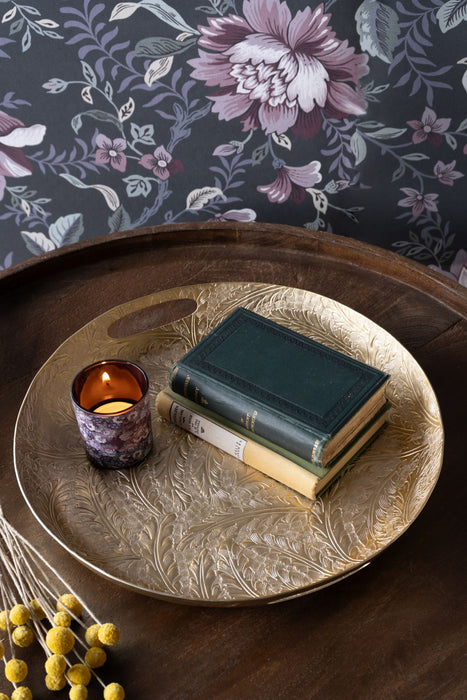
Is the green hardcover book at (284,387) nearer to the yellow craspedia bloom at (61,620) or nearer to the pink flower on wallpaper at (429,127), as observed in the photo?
the yellow craspedia bloom at (61,620)

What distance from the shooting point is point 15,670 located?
1.74ft

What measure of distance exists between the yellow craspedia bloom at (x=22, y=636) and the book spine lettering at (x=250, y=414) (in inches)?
10.0

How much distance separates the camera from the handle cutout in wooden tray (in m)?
0.83

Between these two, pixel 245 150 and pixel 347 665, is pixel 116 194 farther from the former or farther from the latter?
pixel 347 665

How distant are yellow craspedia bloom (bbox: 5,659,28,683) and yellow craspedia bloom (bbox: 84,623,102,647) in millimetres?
52

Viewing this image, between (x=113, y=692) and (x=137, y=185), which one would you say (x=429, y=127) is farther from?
(x=113, y=692)

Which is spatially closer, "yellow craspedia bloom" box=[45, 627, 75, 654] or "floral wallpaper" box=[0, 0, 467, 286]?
"yellow craspedia bloom" box=[45, 627, 75, 654]

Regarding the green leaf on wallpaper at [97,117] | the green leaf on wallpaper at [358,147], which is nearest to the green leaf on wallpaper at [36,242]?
the green leaf on wallpaper at [97,117]

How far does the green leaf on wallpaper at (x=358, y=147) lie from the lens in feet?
3.37

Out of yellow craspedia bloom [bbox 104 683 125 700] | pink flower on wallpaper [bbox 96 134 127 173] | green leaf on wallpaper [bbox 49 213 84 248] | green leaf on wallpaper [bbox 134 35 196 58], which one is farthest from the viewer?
green leaf on wallpaper [bbox 49 213 84 248]

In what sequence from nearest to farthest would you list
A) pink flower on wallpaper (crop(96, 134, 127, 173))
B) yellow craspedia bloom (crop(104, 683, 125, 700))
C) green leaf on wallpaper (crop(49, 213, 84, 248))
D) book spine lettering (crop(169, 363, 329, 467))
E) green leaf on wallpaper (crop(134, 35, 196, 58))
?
yellow craspedia bloom (crop(104, 683, 125, 700)), book spine lettering (crop(169, 363, 329, 467)), green leaf on wallpaper (crop(134, 35, 196, 58)), pink flower on wallpaper (crop(96, 134, 127, 173)), green leaf on wallpaper (crop(49, 213, 84, 248))

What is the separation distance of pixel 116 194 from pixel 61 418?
491 millimetres

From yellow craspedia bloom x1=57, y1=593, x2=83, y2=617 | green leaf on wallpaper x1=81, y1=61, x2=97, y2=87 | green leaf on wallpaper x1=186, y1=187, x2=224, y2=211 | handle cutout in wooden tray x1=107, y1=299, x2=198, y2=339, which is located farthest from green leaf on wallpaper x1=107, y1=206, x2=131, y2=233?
yellow craspedia bloom x1=57, y1=593, x2=83, y2=617

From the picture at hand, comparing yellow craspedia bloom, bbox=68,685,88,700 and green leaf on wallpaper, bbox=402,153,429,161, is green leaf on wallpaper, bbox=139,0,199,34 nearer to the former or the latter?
green leaf on wallpaper, bbox=402,153,429,161
